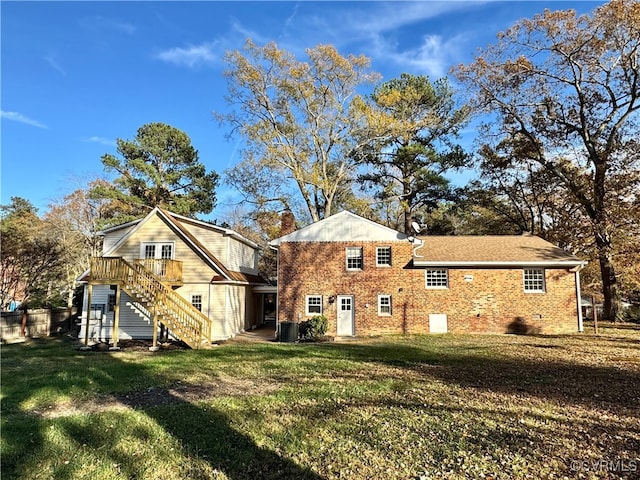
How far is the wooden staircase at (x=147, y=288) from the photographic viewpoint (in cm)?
1652

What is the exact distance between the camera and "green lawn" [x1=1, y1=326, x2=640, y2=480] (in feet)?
16.1

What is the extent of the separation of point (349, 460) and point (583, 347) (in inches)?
509

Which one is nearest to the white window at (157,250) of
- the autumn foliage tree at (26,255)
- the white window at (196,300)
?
the white window at (196,300)

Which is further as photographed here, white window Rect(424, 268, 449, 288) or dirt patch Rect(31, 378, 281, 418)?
white window Rect(424, 268, 449, 288)

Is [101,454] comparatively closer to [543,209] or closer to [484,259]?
[484,259]

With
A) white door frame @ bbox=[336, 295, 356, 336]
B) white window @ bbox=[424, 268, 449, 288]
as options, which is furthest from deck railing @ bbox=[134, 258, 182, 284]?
white window @ bbox=[424, 268, 449, 288]

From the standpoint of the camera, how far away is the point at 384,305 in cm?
2006

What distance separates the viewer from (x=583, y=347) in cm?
1424

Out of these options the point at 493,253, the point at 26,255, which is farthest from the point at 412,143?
the point at 26,255

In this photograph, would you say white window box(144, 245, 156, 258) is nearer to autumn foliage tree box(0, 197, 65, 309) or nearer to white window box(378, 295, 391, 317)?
autumn foliage tree box(0, 197, 65, 309)

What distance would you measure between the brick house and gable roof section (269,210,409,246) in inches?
2.0

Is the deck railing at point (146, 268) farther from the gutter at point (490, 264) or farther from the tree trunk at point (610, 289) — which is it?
the tree trunk at point (610, 289)

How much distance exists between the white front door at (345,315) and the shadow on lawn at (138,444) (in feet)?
42.3

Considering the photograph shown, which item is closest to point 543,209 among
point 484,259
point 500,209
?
point 500,209
